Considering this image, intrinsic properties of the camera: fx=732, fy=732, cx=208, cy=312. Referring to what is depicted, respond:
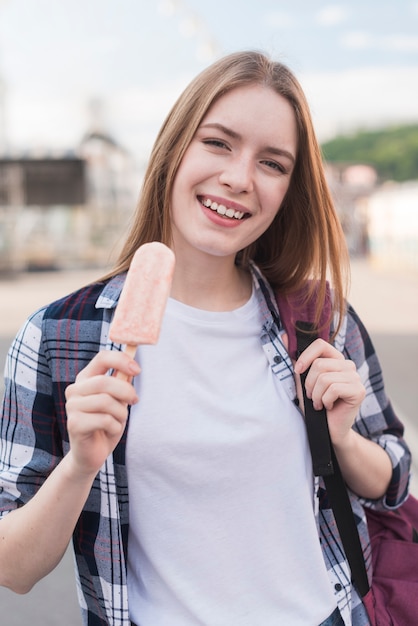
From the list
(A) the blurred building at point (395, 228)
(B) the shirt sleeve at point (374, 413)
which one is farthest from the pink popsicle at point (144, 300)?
(A) the blurred building at point (395, 228)

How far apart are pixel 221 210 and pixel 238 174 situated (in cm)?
9

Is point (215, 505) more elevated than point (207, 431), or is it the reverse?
point (207, 431)

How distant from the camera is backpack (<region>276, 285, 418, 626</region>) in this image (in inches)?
67.0

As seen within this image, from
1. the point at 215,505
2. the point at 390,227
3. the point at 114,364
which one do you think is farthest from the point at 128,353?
the point at 390,227

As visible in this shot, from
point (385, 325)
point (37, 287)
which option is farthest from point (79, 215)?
point (385, 325)

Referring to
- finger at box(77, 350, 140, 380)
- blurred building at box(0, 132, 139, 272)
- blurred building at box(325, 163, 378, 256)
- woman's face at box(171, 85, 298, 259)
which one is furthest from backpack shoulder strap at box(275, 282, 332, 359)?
blurred building at box(0, 132, 139, 272)

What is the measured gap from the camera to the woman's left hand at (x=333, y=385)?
65.9 inches

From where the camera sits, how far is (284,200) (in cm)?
204

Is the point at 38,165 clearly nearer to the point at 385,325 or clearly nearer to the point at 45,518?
the point at 385,325

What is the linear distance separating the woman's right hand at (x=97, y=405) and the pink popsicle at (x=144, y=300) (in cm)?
10

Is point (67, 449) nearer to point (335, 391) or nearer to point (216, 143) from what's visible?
point (335, 391)

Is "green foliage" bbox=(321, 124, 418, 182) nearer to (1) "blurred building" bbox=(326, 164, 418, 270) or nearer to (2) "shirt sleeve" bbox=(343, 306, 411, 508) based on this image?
(1) "blurred building" bbox=(326, 164, 418, 270)

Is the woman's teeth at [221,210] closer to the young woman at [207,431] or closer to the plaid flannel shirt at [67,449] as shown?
the young woman at [207,431]

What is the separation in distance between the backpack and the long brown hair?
3.2 inches
